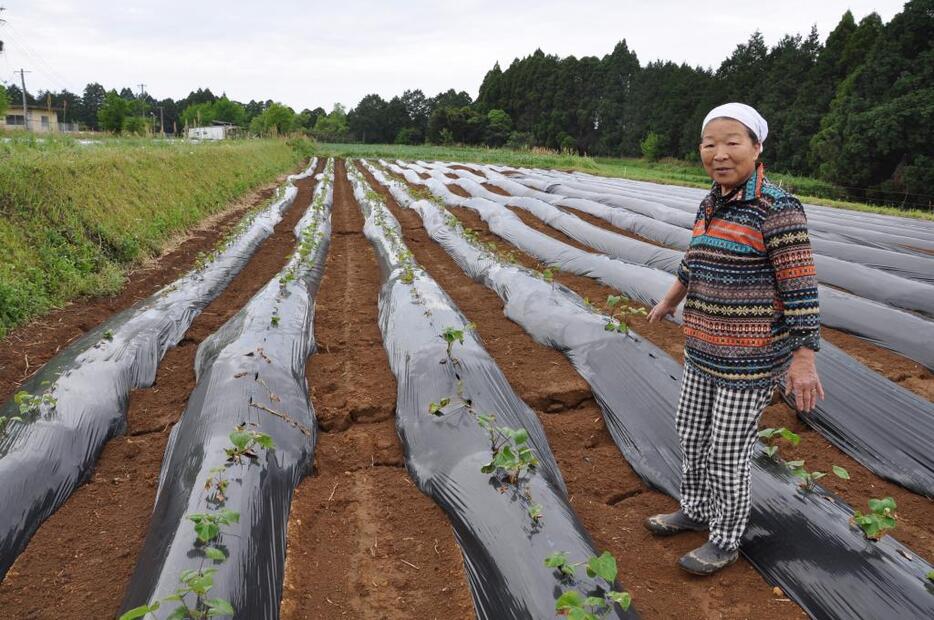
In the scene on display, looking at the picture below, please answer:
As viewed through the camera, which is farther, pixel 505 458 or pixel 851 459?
pixel 851 459

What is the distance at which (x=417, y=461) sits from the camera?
120 inches

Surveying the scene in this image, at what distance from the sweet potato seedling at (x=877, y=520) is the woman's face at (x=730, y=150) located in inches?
50.2

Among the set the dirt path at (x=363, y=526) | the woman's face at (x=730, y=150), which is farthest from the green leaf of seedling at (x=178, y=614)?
the woman's face at (x=730, y=150)

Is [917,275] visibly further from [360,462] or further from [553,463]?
[360,462]

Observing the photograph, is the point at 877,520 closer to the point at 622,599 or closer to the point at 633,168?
the point at 622,599

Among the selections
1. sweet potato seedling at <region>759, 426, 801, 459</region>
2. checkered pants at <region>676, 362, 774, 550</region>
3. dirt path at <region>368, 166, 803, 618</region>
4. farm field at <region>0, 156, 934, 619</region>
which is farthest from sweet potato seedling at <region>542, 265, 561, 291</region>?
checkered pants at <region>676, 362, 774, 550</region>

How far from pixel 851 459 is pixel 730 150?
7.23ft

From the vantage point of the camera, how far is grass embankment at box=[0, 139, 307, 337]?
18.5ft

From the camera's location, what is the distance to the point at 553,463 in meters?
3.03

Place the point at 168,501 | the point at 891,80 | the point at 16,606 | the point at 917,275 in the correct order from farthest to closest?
the point at 891,80 < the point at 917,275 < the point at 168,501 < the point at 16,606

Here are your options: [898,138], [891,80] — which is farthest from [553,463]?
[891,80]

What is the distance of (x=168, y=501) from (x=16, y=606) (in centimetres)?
62

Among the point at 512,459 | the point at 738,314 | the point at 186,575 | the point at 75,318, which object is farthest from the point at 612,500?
the point at 75,318

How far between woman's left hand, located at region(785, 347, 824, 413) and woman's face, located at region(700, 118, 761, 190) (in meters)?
0.62
